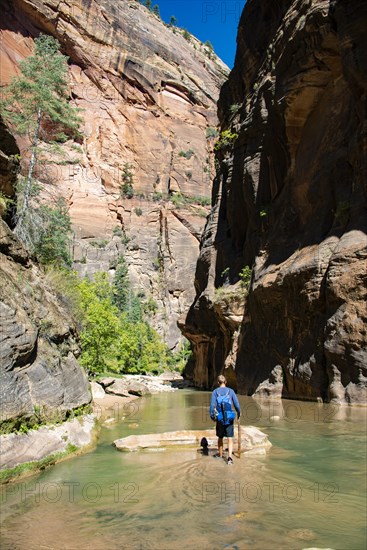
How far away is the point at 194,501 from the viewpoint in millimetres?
6059

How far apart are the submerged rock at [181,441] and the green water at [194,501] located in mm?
276

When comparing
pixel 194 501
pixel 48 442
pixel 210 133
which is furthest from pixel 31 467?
pixel 210 133

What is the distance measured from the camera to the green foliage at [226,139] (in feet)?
108

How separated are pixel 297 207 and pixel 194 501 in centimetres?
1928

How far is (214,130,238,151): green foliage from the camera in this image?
3299 centimetres

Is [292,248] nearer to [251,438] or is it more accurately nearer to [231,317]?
[231,317]

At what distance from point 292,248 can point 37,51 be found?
54.7ft

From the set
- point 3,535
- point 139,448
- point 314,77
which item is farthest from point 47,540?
point 314,77

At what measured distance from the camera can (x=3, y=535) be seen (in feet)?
16.3

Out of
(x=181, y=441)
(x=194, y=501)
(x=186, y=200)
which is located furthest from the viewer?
(x=186, y=200)

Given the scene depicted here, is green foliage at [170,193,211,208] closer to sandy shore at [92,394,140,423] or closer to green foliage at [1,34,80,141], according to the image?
green foliage at [1,34,80,141]

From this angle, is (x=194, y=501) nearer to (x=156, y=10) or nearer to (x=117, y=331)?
(x=117, y=331)

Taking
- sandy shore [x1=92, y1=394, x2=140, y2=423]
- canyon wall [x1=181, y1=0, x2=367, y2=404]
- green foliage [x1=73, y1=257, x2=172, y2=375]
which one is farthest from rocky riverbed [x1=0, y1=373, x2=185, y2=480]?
green foliage [x1=73, y1=257, x2=172, y2=375]

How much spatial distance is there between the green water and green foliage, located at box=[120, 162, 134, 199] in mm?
66850
